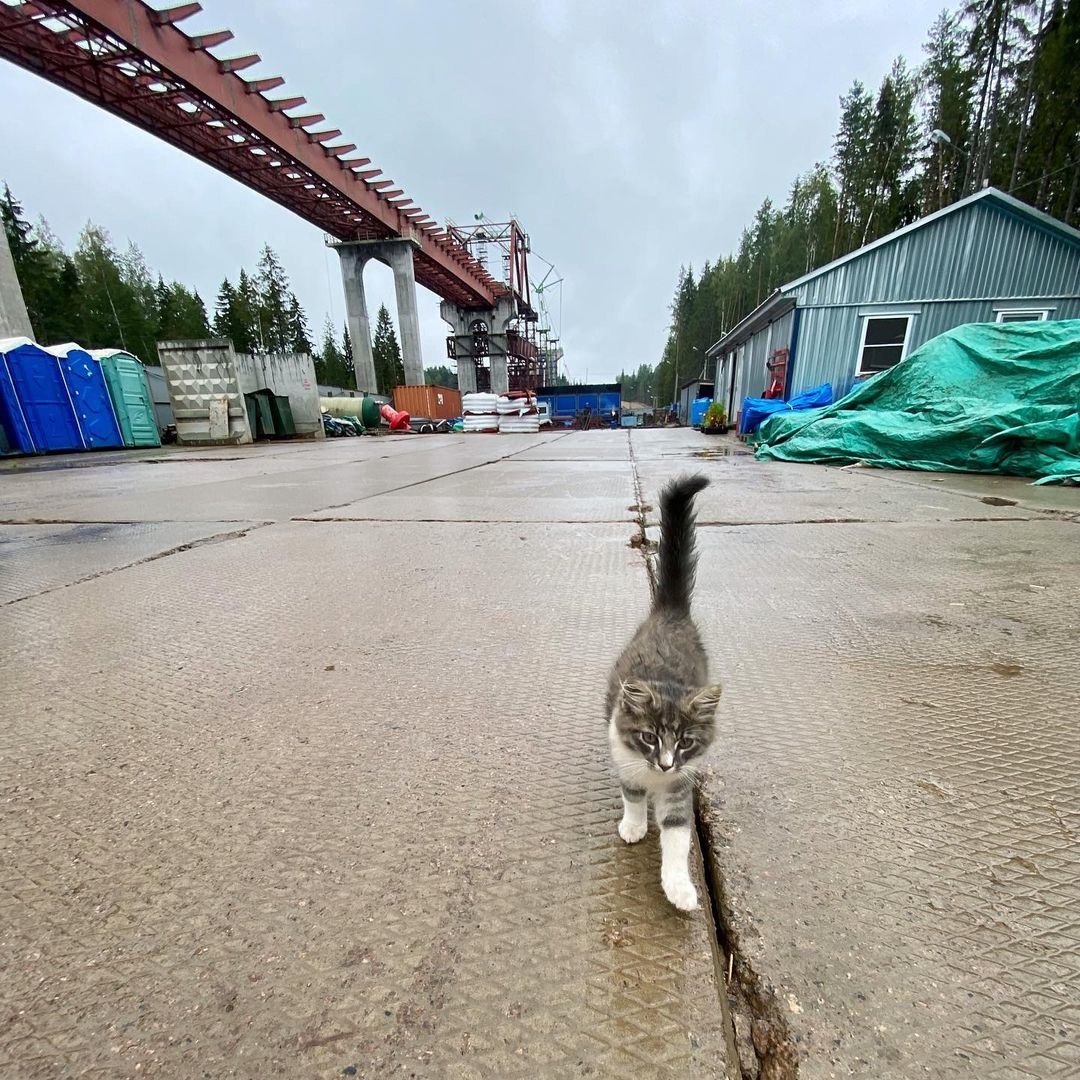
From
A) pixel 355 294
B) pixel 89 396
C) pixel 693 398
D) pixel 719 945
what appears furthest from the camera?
pixel 693 398

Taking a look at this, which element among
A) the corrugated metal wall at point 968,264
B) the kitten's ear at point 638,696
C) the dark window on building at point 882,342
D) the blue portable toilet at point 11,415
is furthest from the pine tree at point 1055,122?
the blue portable toilet at point 11,415

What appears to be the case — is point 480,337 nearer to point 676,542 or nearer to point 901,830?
point 676,542

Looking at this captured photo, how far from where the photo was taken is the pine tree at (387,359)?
59969mm

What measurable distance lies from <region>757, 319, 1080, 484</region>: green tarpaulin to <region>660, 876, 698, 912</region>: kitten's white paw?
21.2 ft

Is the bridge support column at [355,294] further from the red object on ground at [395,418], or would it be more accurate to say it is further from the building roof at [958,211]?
the building roof at [958,211]

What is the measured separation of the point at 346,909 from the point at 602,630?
1320 mm

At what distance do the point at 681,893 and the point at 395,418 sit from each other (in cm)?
2537

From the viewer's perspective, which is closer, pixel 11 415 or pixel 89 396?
pixel 11 415

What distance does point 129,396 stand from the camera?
13.9 metres

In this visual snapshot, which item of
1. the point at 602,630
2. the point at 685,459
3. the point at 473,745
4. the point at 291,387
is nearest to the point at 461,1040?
the point at 473,745

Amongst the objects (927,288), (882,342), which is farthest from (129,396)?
(927,288)

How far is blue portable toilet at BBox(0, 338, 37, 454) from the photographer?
1126 cm

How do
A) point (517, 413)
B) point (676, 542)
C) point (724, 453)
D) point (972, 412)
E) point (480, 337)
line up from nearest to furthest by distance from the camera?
1. point (676, 542)
2. point (972, 412)
3. point (724, 453)
4. point (517, 413)
5. point (480, 337)

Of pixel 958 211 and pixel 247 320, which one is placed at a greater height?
pixel 247 320
